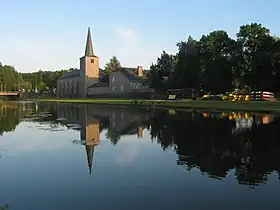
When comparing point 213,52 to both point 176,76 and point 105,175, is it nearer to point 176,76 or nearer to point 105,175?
point 176,76

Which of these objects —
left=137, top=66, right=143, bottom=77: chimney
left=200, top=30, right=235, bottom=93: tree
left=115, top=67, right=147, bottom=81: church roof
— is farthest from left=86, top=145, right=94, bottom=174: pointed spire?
left=137, top=66, right=143, bottom=77: chimney

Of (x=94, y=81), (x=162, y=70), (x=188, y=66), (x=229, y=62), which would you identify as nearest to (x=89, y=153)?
(x=229, y=62)

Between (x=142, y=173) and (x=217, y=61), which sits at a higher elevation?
(x=217, y=61)

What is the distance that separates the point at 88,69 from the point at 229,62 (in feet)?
263

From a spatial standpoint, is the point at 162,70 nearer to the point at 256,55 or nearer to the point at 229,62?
the point at 229,62

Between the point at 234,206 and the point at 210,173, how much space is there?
132 inches

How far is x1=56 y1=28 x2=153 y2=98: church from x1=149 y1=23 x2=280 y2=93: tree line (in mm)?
22762

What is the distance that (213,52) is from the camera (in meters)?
75.0

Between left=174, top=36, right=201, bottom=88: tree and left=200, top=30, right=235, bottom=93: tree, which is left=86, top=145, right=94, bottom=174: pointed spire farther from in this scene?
left=174, top=36, right=201, bottom=88: tree

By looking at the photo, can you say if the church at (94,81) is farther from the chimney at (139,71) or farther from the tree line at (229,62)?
the tree line at (229,62)

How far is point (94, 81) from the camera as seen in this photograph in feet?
465

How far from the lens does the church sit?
120m

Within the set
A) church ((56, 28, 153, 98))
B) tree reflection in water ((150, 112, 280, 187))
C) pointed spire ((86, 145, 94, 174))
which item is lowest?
pointed spire ((86, 145, 94, 174))

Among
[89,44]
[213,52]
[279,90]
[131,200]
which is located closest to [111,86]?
[89,44]
